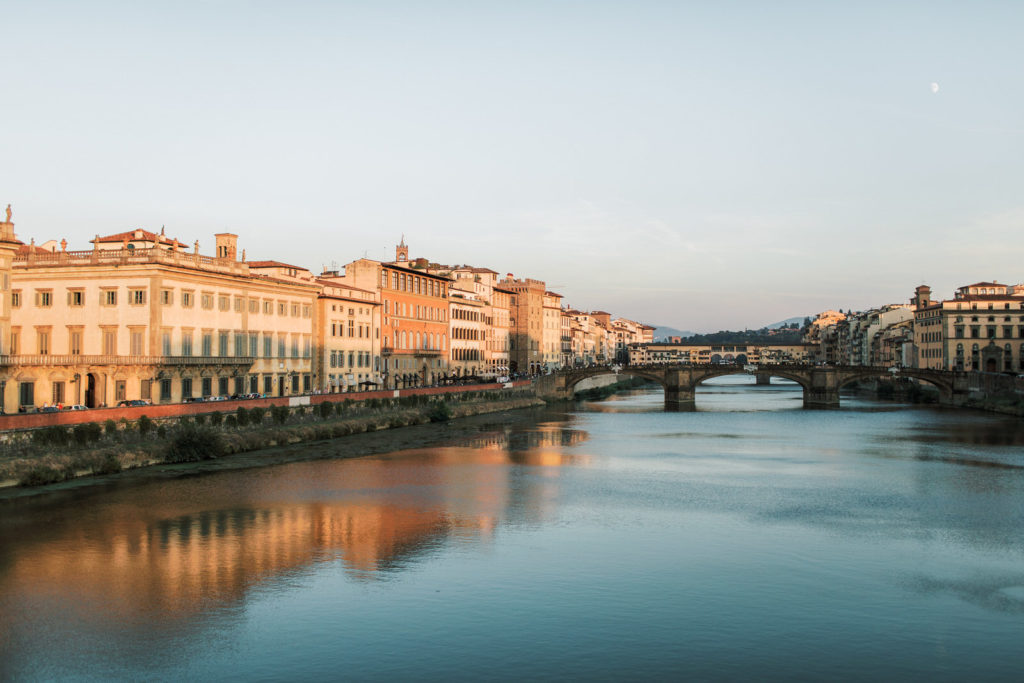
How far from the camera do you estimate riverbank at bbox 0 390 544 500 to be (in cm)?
3284

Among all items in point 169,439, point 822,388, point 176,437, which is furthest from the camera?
point 822,388

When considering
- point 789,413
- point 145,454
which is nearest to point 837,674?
point 145,454

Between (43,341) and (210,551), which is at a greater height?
(43,341)

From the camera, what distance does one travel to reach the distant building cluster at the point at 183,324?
151 ft

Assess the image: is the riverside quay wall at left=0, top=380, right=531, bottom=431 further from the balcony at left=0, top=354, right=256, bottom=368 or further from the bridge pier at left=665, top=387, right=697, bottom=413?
the bridge pier at left=665, top=387, right=697, bottom=413

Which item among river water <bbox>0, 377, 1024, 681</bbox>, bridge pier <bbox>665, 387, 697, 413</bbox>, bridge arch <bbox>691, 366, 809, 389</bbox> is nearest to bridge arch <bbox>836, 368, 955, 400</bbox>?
bridge arch <bbox>691, 366, 809, 389</bbox>

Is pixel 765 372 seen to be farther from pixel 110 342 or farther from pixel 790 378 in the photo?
pixel 110 342

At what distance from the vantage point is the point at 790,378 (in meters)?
102

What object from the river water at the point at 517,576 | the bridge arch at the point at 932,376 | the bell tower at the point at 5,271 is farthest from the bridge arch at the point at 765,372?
the bell tower at the point at 5,271

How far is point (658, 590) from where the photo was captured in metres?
20.5

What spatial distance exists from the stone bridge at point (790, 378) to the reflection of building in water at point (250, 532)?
60.5 meters

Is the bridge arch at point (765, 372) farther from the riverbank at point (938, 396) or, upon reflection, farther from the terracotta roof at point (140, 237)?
the terracotta roof at point (140, 237)

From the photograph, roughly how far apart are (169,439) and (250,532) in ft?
54.6

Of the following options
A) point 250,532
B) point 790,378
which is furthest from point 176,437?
point 790,378
